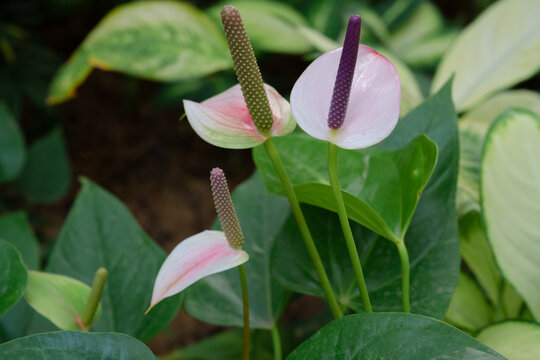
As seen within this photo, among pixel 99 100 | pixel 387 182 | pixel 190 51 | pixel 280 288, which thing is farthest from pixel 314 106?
pixel 99 100

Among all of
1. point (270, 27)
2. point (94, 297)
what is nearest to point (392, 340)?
point (94, 297)

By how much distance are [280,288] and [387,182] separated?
0.14 m

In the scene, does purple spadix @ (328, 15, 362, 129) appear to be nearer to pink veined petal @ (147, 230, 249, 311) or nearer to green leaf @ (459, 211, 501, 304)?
pink veined petal @ (147, 230, 249, 311)

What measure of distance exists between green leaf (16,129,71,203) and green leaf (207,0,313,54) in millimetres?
344

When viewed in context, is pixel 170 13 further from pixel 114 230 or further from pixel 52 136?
pixel 114 230

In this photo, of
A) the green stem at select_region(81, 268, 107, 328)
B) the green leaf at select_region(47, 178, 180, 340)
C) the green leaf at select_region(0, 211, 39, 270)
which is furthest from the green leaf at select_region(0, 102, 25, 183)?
the green stem at select_region(81, 268, 107, 328)

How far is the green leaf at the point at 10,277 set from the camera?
0.36m

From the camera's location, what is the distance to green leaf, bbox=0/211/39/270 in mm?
521

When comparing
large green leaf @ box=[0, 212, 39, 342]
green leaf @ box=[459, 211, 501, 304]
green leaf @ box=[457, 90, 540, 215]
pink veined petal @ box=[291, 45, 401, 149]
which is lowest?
large green leaf @ box=[0, 212, 39, 342]

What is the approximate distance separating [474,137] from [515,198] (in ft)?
0.54

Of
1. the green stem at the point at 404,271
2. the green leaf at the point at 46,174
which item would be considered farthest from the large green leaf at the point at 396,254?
the green leaf at the point at 46,174

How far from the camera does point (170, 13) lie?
2.61 ft

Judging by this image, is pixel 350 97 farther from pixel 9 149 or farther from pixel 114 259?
pixel 9 149

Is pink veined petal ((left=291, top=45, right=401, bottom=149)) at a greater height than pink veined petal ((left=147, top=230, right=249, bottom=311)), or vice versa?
pink veined petal ((left=291, top=45, right=401, bottom=149))
